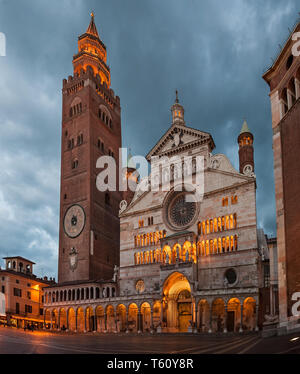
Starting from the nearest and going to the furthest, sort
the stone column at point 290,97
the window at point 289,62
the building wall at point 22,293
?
the stone column at point 290,97
the window at point 289,62
the building wall at point 22,293

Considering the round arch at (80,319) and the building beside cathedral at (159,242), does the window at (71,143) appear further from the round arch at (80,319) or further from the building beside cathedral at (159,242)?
the round arch at (80,319)

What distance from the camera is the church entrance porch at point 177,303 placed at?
47.8m

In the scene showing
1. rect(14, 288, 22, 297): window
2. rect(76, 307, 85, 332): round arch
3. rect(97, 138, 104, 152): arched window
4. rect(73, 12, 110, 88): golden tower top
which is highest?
rect(73, 12, 110, 88): golden tower top

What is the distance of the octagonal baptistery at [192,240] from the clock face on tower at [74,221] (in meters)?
7.71

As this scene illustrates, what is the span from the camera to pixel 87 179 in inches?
2456

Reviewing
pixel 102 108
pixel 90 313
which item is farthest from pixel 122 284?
pixel 102 108

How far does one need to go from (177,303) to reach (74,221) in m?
21.5

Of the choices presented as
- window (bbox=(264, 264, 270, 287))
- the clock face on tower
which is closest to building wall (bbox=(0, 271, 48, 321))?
the clock face on tower

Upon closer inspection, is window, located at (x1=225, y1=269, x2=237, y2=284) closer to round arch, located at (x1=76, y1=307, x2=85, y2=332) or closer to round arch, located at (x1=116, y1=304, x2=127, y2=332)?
round arch, located at (x1=116, y1=304, x2=127, y2=332)

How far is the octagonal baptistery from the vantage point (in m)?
43.9

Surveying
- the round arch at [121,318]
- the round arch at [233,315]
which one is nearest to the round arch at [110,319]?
the round arch at [121,318]

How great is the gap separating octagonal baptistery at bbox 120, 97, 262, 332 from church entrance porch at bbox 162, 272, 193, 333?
116mm

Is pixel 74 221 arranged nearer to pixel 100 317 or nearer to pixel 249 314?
pixel 100 317
